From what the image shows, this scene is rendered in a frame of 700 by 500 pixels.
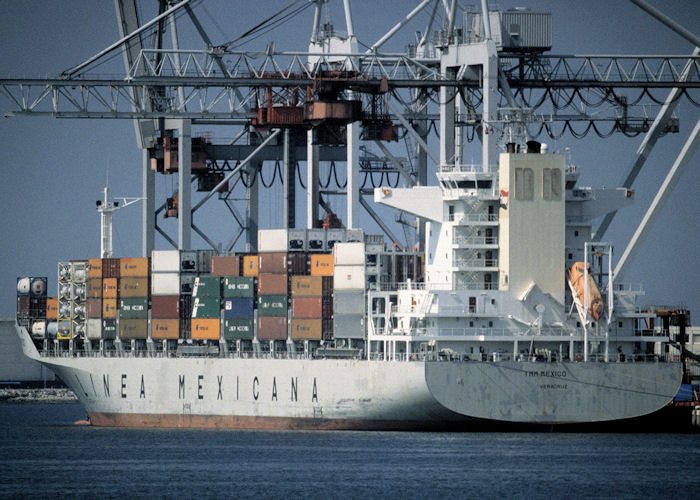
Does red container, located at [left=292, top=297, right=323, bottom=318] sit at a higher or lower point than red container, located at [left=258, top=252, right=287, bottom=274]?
lower

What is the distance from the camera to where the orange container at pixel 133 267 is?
7106 centimetres

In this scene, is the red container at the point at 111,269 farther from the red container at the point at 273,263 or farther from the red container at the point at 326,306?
the red container at the point at 326,306

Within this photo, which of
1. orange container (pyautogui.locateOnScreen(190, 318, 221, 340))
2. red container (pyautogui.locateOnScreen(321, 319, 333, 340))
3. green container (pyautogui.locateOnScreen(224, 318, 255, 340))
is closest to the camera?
red container (pyautogui.locateOnScreen(321, 319, 333, 340))

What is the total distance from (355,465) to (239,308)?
53.5 feet

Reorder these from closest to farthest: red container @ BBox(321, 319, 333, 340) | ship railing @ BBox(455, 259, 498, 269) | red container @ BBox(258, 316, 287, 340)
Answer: ship railing @ BBox(455, 259, 498, 269) < red container @ BBox(321, 319, 333, 340) < red container @ BBox(258, 316, 287, 340)

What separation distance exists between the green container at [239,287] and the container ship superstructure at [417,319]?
83 millimetres

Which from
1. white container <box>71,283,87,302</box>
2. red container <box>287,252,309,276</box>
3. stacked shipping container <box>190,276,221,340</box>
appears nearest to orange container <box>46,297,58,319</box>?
white container <box>71,283,87,302</box>

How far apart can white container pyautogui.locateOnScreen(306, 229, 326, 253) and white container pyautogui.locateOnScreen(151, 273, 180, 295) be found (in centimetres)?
663


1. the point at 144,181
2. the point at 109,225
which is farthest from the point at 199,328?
the point at 144,181

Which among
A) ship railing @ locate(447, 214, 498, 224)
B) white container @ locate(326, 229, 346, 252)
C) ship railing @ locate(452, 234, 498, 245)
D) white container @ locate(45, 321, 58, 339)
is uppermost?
ship railing @ locate(447, 214, 498, 224)

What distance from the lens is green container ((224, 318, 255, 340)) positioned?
6712 centimetres

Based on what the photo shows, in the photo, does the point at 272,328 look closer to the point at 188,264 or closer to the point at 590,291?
the point at 188,264

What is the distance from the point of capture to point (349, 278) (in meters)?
63.8

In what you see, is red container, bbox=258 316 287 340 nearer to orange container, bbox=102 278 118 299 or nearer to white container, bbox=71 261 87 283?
orange container, bbox=102 278 118 299
